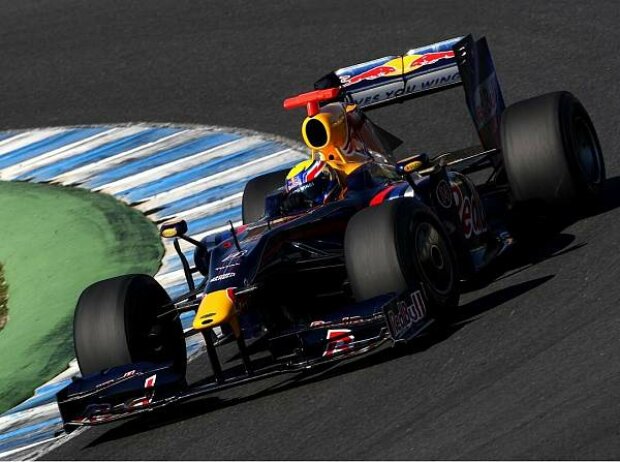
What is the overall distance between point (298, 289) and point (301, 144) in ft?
15.5

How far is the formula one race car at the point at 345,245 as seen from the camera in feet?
25.7

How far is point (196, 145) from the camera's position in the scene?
1386 centimetres

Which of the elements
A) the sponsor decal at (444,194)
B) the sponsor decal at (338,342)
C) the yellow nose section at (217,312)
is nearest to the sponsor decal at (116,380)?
the yellow nose section at (217,312)

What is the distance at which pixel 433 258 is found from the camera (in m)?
8.23

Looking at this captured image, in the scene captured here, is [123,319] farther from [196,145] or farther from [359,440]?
[196,145]

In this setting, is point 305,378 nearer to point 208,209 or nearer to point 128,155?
point 208,209

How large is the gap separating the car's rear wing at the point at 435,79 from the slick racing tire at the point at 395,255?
2034 millimetres

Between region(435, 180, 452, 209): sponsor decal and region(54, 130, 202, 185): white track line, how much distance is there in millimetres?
5419

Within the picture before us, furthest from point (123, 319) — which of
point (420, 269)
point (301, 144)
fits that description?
A: point (301, 144)

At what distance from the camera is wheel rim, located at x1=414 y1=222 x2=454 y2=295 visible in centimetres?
809

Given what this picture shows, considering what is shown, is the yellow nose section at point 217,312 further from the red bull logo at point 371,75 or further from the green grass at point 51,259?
the red bull logo at point 371,75

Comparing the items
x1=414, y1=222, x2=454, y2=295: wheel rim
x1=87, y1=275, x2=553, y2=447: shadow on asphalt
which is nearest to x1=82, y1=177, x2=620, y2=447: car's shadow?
x1=87, y1=275, x2=553, y2=447: shadow on asphalt

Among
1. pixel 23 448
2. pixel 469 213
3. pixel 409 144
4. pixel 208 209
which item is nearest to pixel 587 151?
pixel 469 213

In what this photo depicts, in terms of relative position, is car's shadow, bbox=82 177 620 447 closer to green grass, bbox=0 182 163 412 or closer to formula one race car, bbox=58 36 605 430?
formula one race car, bbox=58 36 605 430
